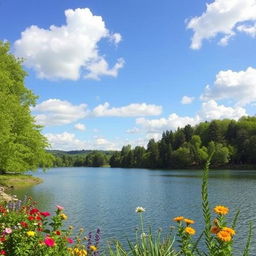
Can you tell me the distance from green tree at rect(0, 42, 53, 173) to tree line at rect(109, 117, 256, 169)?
68480 mm

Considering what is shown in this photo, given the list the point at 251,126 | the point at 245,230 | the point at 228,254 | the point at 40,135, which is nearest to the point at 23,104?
the point at 40,135

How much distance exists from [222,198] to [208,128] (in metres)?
105

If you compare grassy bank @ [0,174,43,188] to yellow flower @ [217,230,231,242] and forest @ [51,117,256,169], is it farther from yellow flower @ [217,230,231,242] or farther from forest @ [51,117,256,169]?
forest @ [51,117,256,169]

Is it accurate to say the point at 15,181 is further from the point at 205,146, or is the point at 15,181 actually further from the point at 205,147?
the point at 205,146

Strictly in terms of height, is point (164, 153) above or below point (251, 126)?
below

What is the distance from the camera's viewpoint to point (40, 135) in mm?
47406

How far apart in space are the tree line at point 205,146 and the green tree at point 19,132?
225 ft

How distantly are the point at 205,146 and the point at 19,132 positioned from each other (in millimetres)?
106702

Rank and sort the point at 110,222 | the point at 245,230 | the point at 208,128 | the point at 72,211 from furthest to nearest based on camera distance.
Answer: the point at 208,128
the point at 72,211
the point at 110,222
the point at 245,230

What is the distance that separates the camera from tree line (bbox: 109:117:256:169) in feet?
399

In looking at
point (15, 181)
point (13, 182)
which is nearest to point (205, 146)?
point (15, 181)

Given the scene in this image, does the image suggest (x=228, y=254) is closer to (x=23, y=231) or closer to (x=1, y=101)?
(x=23, y=231)

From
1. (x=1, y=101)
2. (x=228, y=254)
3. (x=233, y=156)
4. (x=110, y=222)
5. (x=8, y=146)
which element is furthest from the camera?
(x=233, y=156)

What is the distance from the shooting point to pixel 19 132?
42.6m
